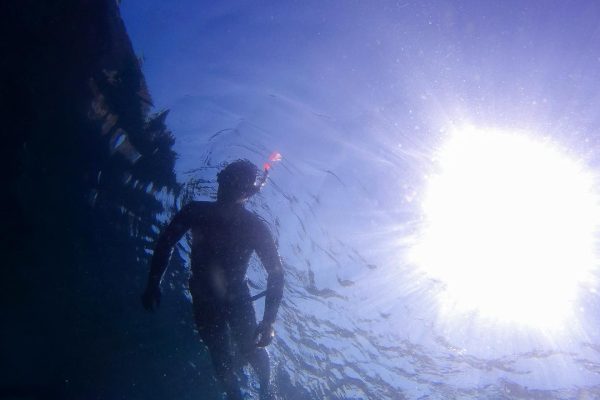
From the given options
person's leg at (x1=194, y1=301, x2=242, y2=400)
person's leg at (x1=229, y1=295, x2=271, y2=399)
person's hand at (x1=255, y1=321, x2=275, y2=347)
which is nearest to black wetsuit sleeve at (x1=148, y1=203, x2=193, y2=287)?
person's leg at (x1=194, y1=301, x2=242, y2=400)

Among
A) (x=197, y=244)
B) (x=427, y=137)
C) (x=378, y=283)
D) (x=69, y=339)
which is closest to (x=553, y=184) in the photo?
(x=427, y=137)

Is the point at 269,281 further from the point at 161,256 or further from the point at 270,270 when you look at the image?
the point at 161,256

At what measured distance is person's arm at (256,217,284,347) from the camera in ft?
17.4

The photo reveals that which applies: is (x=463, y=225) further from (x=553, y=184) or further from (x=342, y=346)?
(x=342, y=346)

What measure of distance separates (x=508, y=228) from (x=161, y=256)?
30.5ft

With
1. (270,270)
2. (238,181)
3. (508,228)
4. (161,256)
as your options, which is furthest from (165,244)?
(508,228)

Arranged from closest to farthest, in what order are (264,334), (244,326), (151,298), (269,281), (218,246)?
(264,334) → (151,298) → (269,281) → (218,246) → (244,326)

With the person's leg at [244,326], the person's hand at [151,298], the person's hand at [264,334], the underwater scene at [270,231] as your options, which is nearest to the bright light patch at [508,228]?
the underwater scene at [270,231]

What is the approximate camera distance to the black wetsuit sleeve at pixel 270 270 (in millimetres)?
5465

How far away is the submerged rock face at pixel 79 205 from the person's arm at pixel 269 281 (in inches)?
192

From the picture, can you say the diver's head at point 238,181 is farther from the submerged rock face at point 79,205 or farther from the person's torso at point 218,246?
the submerged rock face at point 79,205

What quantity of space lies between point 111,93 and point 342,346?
12.6 metres

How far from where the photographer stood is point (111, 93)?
26.5 feet

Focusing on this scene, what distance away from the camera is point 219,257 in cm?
591
